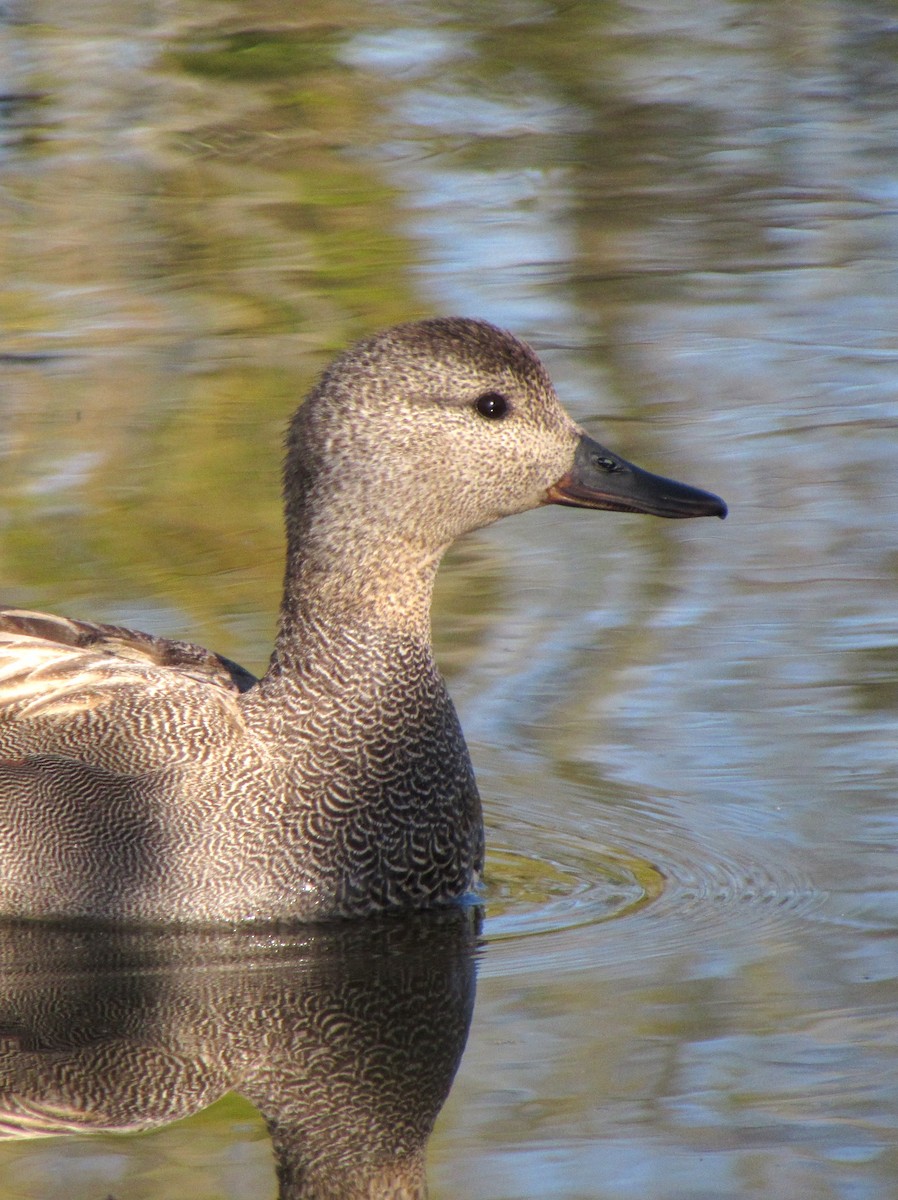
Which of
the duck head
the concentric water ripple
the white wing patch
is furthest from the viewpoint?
the white wing patch

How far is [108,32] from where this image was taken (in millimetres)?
17562

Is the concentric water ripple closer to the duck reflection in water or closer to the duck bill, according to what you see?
the duck reflection in water

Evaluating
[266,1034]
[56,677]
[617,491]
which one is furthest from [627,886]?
[56,677]

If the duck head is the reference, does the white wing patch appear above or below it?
below

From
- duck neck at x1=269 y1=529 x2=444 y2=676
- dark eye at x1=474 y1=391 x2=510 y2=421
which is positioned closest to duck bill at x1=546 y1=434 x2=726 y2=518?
dark eye at x1=474 y1=391 x2=510 y2=421

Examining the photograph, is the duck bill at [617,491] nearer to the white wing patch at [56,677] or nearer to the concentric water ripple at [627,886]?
the concentric water ripple at [627,886]

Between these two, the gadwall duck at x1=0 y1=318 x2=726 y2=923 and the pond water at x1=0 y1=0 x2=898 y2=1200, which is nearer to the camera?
the pond water at x1=0 y1=0 x2=898 y2=1200

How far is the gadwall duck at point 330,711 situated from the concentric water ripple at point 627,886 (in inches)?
10.1

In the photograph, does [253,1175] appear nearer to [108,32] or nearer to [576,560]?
[576,560]

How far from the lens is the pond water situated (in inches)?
209

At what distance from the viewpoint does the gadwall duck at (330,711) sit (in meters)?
6.42

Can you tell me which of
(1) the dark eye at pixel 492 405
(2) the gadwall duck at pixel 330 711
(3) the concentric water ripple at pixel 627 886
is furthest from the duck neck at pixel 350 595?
(3) the concentric water ripple at pixel 627 886

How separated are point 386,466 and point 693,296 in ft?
18.7

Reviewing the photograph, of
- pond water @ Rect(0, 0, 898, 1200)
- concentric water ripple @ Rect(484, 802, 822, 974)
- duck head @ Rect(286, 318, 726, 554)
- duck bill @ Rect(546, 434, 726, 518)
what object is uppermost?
duck head @ Rect(286, 318, 726, 554)
